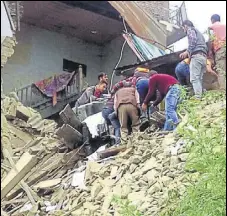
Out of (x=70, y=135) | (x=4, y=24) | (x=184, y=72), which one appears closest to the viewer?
(x=4, y=24)

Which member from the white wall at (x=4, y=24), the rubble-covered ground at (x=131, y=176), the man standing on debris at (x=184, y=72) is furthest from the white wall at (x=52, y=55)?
the white wall at (x=4, y=24)

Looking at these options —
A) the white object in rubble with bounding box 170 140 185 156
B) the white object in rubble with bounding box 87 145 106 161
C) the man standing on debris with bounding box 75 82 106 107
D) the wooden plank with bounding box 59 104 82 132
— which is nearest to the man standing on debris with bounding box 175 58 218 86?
the white object in rubble with bounding box 170 140 185 156

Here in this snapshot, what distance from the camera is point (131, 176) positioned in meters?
11.8

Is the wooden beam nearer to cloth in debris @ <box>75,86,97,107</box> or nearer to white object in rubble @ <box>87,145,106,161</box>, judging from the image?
white object in rubble @ <box>87,145,106,161</box>

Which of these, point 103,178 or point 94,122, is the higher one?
point 94,122

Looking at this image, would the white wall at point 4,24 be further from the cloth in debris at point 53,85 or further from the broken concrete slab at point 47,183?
the cloth in debris at point 53,85

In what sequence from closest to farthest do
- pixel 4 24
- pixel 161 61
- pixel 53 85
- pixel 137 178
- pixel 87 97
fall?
pixel 4 24, pixel 137 178, pixel 161 61, pixel 87 97, pixel 53 85

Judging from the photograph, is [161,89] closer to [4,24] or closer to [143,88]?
[143,88]

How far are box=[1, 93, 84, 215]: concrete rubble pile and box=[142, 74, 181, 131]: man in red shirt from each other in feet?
7.19

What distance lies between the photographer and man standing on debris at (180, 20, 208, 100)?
12.4m

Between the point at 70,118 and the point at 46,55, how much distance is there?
7.98 metres

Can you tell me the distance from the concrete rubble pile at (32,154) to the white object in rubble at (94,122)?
0.51m

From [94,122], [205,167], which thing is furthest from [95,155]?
[205,167]

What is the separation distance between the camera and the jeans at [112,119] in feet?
44.3
